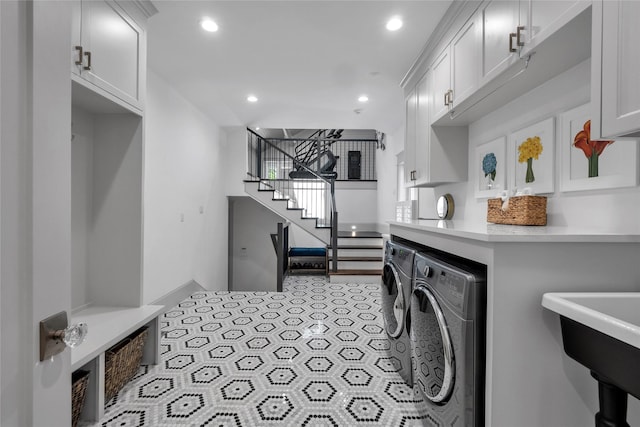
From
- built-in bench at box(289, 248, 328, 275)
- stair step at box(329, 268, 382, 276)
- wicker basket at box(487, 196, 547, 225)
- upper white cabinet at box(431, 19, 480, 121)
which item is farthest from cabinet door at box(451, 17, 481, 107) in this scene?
built-in bench at box(289, 248, 328, 275)

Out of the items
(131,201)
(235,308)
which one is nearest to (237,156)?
A: (235,308)

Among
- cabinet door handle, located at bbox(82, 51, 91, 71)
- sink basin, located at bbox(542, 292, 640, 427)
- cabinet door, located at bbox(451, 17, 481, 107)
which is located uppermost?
cabinet door, located at bbox(451, 17, 481, 107)

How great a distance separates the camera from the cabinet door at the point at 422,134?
8.64 ft

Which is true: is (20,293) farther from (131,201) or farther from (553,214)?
(553,214)

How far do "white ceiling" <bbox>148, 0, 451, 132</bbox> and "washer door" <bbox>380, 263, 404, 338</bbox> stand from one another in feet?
5.94

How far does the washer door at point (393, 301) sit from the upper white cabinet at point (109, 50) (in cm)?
205

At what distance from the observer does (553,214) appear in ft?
5.38

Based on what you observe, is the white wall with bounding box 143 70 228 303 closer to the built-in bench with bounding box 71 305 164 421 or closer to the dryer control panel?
the built-in bench with bounding box 71 305 164 421

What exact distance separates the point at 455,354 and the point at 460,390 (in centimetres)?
12

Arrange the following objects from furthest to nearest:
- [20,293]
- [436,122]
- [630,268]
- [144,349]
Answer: [436,122], [144,349], [630,268], [20,293]

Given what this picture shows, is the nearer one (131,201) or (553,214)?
(553,214)

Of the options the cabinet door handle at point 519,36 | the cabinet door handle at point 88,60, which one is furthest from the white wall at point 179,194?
the cabinet door handle at point 519,36

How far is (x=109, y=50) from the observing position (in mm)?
1808

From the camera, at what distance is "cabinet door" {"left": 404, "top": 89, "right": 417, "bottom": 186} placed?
2998 mm
